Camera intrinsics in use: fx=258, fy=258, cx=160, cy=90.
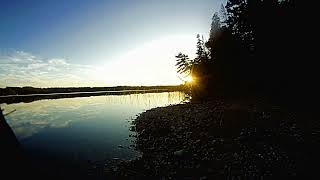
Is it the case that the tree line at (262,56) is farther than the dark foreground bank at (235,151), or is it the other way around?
the tree line at (262,56)

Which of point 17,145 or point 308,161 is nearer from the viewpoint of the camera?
point 17,145

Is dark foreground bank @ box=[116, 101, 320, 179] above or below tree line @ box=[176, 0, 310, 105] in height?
Answer: below

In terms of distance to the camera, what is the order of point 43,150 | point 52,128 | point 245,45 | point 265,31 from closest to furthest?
point 43,150 → point 52,128 → point 265,31 → point 245,45

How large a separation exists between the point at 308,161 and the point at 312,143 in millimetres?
2488

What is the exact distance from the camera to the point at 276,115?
22.9 metres

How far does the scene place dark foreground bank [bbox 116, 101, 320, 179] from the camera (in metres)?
11.8

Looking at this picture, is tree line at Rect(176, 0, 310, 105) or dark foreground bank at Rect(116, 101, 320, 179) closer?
dark foreground bank at Rect(116, 101, 320, 179)

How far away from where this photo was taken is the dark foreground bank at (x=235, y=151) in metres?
11.8

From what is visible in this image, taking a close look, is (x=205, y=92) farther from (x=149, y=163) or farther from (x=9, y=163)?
(x=9, y=163)

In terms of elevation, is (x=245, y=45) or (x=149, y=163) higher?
(x=245, y=45)

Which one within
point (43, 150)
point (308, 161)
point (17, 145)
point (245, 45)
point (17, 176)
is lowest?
point (43, 150)

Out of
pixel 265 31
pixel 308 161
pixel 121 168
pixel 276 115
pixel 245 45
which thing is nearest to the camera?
pixel 308 161

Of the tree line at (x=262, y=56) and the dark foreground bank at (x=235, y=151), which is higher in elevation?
the tree line at (x=262, y=56)

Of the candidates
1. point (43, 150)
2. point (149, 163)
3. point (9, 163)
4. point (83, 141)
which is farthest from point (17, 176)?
point (83, 141)
